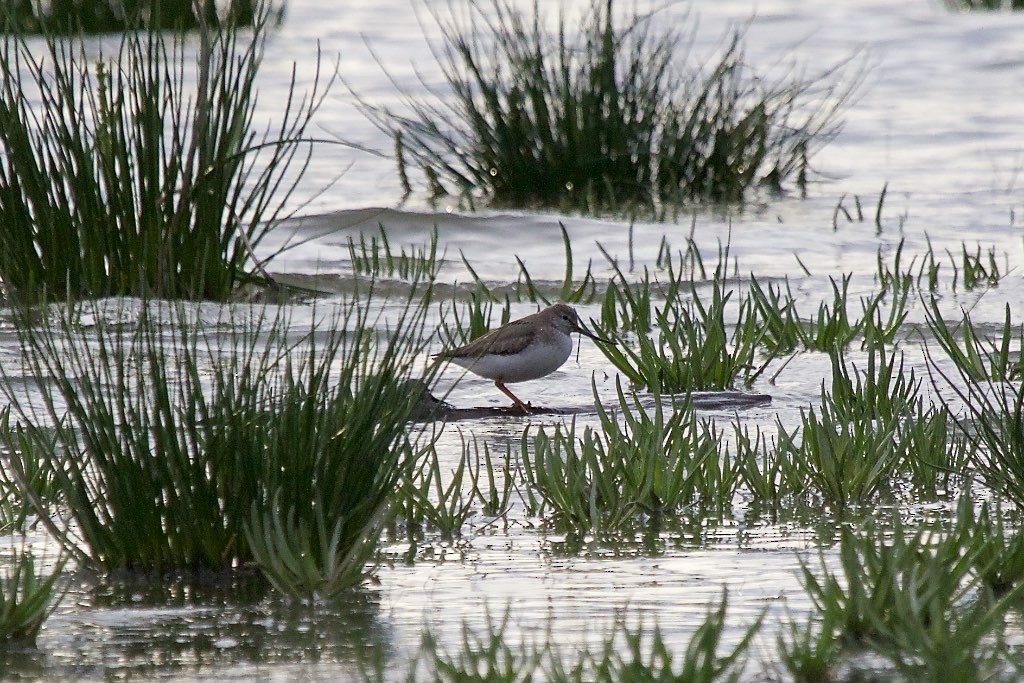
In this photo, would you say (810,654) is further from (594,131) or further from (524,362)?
(594,131)

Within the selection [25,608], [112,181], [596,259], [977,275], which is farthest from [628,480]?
[596,259]

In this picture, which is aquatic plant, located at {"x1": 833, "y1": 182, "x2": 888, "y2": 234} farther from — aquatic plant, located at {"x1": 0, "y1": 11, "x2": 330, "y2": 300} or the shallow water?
aquatic plant, located at {"x1": 0, "y1": 11, "x2": 330, "y2": 300}

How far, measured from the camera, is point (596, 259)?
8711 millimetres

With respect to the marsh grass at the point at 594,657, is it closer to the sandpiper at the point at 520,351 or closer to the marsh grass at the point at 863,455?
the marsh grass at the point at 863,455

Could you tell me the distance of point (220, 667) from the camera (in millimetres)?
2895

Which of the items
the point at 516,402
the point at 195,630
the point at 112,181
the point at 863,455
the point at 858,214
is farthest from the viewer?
the point at 858,214

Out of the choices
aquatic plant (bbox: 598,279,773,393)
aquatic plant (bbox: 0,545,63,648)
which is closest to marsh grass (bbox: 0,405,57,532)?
aquatic plant (bbox: 0,545,63,648)

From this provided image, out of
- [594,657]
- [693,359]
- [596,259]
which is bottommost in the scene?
[594,657]

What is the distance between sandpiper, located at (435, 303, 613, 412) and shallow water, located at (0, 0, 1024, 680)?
0.25 metres

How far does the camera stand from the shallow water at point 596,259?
3090 mm

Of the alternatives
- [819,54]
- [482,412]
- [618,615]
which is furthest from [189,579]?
[819,54]

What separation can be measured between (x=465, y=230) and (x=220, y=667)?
21.9 ft

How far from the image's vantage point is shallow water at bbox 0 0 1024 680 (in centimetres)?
309

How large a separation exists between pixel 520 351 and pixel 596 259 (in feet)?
10.5
